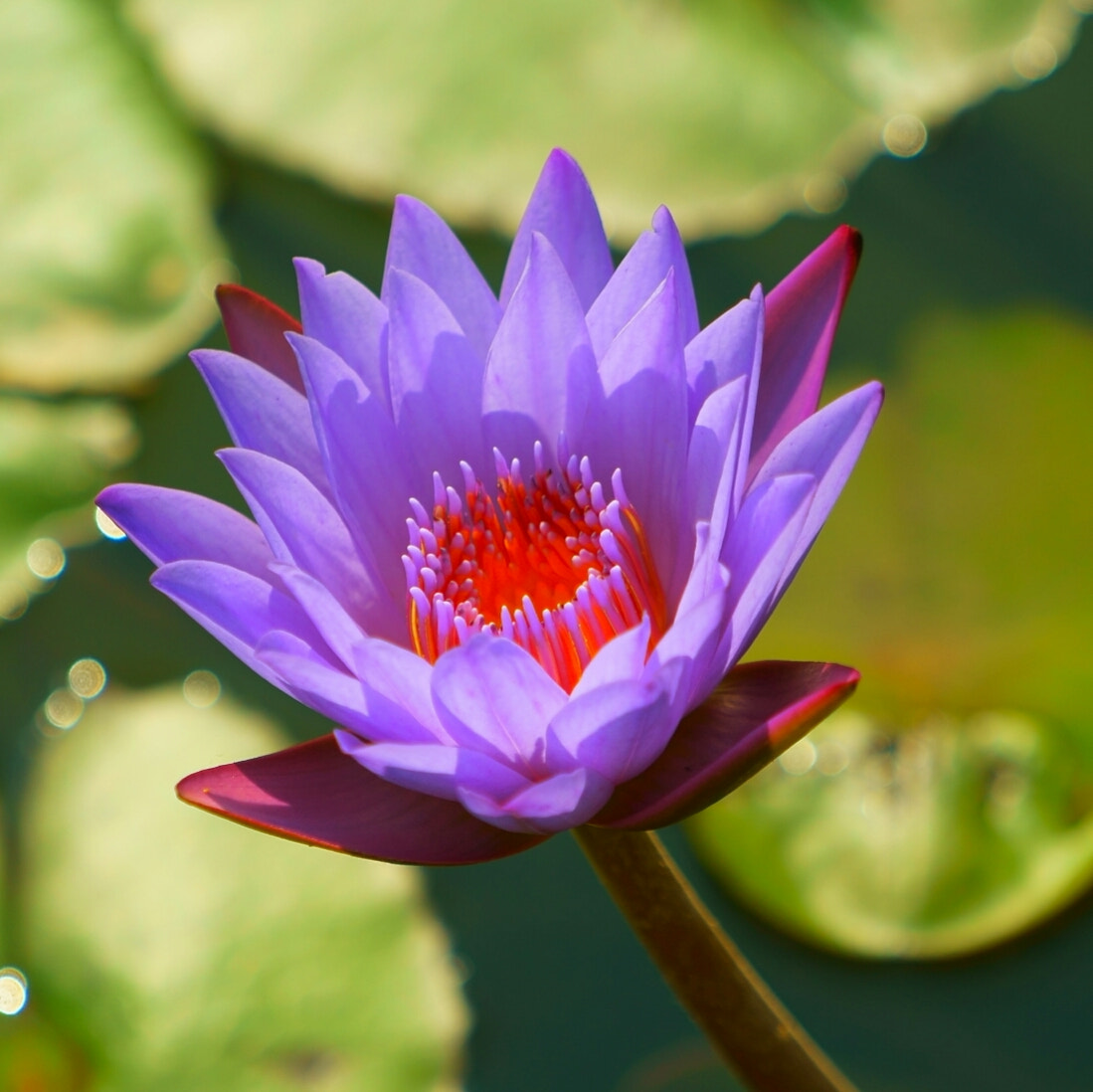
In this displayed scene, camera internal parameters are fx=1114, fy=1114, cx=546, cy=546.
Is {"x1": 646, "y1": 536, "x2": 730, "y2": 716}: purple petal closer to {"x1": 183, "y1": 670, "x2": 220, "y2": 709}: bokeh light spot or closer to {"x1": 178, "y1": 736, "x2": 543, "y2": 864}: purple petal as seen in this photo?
{"x1": 178, "y1": 736, "x2": 543, "y2": 864}: purple petal

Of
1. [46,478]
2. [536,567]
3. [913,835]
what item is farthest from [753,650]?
[46,478]

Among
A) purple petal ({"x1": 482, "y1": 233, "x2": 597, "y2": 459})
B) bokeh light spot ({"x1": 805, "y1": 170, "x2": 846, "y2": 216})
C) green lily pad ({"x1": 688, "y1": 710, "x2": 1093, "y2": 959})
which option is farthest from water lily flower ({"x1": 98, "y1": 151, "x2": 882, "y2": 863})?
bokeh light spot ({"x1": 805, "y1": 170, "x2": 846, "y2": 216})

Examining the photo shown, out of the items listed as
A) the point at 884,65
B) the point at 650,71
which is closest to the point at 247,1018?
the point at 650,71

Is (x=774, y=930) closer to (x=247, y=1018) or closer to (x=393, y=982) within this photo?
(x=393, y=982)

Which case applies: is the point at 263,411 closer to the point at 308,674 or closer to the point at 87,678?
the point at 308,674

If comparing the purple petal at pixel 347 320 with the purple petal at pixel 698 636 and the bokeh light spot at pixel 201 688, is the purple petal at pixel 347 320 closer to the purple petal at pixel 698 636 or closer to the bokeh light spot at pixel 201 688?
the purple petal at pixel 698 636

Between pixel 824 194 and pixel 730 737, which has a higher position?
pixel 824 194

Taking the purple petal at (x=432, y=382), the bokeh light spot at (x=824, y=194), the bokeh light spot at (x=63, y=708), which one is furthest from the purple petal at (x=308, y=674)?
the bokeh light spot at (x=824, y=194)
